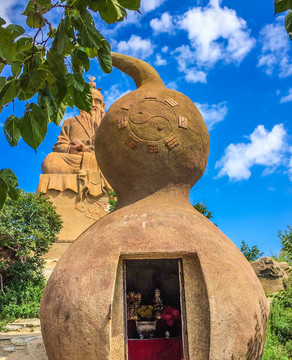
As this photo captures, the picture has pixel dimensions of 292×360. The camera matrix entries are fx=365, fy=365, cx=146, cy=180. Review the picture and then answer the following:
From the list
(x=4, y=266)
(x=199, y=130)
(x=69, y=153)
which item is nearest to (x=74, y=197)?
(x=69, y=153)

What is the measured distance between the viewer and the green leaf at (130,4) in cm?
166

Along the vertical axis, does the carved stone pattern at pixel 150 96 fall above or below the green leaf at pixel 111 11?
above

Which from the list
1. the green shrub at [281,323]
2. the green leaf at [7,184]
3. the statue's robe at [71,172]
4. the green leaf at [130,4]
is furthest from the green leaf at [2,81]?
the statue's robe at [71,172]

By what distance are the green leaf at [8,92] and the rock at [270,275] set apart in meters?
10.7

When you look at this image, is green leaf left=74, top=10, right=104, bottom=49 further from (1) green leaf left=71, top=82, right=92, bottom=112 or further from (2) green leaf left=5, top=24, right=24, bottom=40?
(1) green leaf left=71, top=82, right=92, bottom=112

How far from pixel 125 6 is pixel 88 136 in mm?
15075

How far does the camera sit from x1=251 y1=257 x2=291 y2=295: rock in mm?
11047

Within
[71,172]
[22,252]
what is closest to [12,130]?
[22,252]

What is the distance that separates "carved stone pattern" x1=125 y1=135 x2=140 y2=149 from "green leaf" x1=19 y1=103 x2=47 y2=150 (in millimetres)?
2657

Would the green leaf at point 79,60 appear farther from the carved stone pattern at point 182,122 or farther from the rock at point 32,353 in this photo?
the rock at point 32,353

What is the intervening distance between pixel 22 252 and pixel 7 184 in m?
9.23

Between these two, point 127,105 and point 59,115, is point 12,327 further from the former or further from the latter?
point 59,115

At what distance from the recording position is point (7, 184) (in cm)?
182

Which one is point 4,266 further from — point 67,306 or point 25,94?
point 25,94
